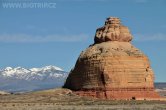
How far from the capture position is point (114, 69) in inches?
4569

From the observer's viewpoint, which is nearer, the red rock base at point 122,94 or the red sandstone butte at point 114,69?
the red rock base at point 122,94

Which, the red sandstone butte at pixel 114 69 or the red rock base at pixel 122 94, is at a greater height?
the red sandstone butte at pixel 114 69

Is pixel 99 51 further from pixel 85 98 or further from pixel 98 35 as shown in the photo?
pixel 85 98

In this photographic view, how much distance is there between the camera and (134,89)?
11531 centimetres

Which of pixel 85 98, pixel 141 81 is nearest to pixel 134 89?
pixel 141 81

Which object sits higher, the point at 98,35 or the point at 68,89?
the point at 98,35

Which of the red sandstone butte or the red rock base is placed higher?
the red sandstone butte

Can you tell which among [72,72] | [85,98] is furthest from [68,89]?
[85,98]

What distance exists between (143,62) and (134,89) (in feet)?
23.3

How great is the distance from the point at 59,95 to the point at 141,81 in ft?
57.6

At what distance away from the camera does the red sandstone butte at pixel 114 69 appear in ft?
378

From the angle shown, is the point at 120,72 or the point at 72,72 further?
the point at 72,72

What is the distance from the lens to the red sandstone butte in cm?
11512

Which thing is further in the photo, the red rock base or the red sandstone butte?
the red sandstone butte
